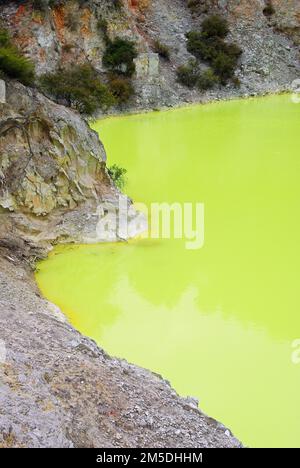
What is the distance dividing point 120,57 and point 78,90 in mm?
3952

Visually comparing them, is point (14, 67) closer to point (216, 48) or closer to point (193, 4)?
point (216, 48)

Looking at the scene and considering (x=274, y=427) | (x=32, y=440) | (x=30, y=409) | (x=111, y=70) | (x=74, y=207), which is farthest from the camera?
(x=111, y=70)

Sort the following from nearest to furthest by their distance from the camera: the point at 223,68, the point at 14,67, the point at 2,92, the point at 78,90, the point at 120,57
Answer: the point at 2,92, the point at 14,67, the point at 78,90, the point at 120,57, the point at 223,68

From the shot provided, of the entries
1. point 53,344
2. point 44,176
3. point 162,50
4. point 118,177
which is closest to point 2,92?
point 44,176

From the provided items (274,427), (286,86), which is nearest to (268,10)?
(286,86)

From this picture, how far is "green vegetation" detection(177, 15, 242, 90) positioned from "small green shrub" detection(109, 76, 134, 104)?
3.42 m

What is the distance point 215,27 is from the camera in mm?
32156

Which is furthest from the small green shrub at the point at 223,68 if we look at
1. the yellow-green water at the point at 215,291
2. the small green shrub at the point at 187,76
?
the yellow-green water at the point at 215,291

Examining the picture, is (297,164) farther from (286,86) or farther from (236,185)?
(286,86)

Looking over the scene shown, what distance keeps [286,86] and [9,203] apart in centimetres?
2332

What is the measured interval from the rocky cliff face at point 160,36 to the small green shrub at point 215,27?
2.10ft

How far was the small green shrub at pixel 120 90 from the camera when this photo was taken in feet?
89.2

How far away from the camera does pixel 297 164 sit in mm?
16938

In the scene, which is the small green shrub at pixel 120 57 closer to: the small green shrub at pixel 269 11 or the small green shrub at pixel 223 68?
the small green shrub at pixel 223 68
